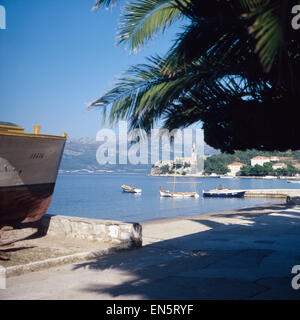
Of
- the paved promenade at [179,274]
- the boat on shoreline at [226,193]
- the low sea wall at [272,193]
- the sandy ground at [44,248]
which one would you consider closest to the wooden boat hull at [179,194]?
the boat on shoreline at [226,193]

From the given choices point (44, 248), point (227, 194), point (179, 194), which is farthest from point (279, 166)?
point (44, 248)

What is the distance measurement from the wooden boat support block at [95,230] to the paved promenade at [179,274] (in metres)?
0.41

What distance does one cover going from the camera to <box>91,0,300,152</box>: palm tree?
4052mm

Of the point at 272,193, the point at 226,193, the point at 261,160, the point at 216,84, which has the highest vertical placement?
the point at 261,160

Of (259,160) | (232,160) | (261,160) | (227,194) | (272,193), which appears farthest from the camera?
(232,160)

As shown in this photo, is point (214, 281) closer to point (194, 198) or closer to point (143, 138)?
point (143, 138)

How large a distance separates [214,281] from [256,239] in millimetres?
4601

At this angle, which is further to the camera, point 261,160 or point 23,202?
point 261,160

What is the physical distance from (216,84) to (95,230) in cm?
520

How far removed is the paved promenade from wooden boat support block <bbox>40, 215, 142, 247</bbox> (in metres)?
0.41

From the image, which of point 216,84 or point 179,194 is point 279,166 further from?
point 216,84

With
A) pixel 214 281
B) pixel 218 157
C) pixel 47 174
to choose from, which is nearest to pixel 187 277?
pixel 214 281

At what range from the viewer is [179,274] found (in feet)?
20.0
